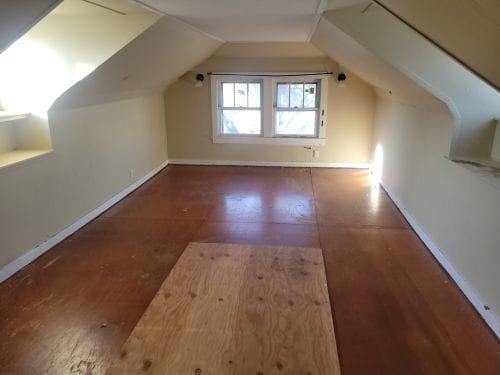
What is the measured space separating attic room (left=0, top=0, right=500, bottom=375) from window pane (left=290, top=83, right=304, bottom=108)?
29.2 inches

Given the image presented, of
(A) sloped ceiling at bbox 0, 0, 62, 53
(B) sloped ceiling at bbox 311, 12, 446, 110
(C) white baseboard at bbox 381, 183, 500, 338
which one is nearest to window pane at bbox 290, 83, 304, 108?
(B) sloped ceiling at bbox 311, 12, 446, 110

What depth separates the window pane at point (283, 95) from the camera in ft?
19.1

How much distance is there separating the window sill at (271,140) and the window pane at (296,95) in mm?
543

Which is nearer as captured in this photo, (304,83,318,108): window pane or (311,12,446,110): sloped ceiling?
(311,12,446,110): sloped ceiling

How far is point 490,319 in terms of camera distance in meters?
2.22

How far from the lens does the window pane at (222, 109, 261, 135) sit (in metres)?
6.05

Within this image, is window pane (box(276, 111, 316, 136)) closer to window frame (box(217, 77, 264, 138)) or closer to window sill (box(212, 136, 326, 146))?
window sill (box(212, 136, 326, 146))

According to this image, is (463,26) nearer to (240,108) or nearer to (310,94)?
(310,94)

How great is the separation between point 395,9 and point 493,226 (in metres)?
1.44

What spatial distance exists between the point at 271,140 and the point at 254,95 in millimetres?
772

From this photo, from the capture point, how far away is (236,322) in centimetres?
209

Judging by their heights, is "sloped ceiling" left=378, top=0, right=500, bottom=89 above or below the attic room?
above

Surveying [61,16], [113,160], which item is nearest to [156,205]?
[113,160]

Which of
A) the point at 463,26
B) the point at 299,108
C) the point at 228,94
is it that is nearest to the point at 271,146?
the point at 299,108
